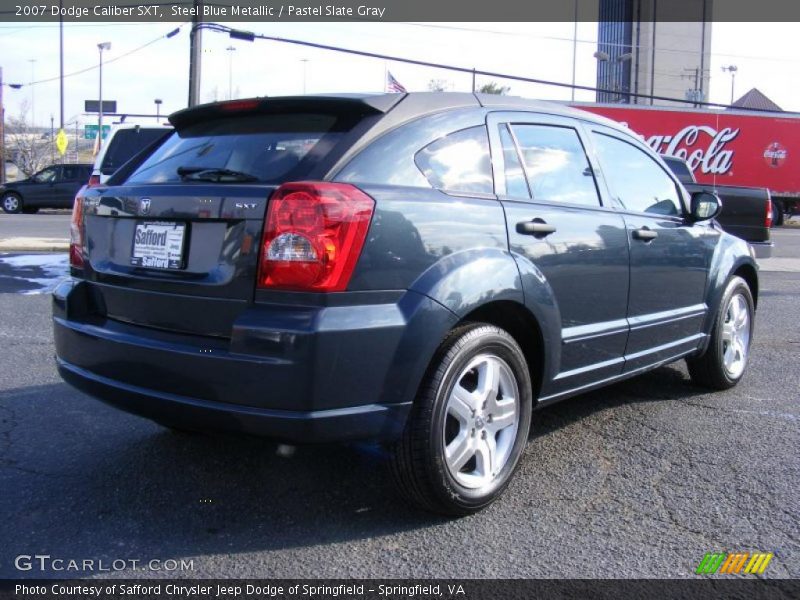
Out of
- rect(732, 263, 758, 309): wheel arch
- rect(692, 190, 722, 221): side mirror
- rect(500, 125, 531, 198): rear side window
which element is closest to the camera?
rect(500, 125, 531, 198): rear side window

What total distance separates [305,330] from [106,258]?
46.5 inches

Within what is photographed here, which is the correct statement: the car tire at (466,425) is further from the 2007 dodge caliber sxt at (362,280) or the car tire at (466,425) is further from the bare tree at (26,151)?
the bare tree at (26,151)

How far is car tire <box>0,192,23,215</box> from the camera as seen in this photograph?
25433mm

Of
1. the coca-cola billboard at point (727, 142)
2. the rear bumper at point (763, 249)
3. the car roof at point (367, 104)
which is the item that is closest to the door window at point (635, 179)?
the car roof at point (367, 104)

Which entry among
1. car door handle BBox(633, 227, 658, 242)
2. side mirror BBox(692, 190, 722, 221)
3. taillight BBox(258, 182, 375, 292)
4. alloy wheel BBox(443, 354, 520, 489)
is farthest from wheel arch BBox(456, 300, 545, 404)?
side mirror BBox(692, 190, 722, 221)

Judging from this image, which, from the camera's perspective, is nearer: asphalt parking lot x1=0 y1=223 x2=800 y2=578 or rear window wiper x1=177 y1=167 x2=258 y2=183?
asphalt parking lot x1=0 y1=223 x2=800 y2=578

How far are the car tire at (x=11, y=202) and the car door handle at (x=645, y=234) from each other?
25.6 meters

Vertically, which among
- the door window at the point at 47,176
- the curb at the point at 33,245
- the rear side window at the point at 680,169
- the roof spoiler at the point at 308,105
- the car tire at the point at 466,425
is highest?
the door window at the point at 47,176

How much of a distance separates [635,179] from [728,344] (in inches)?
59.0

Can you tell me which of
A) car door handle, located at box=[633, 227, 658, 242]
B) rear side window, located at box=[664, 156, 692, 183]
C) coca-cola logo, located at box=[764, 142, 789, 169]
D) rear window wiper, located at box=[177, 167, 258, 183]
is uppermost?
coca-cola logo, located at box=[764, 142, 789, 169]

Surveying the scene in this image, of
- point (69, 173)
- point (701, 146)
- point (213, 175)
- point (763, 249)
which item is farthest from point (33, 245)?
point (701, 146)

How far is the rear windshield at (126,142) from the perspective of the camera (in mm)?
11227

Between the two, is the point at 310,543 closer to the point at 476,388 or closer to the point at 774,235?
the point at 476,388

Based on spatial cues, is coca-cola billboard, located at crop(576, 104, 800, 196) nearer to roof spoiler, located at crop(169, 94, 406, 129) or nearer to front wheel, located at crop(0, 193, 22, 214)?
front wheel, located at crop(0, 193, 22, 214)
